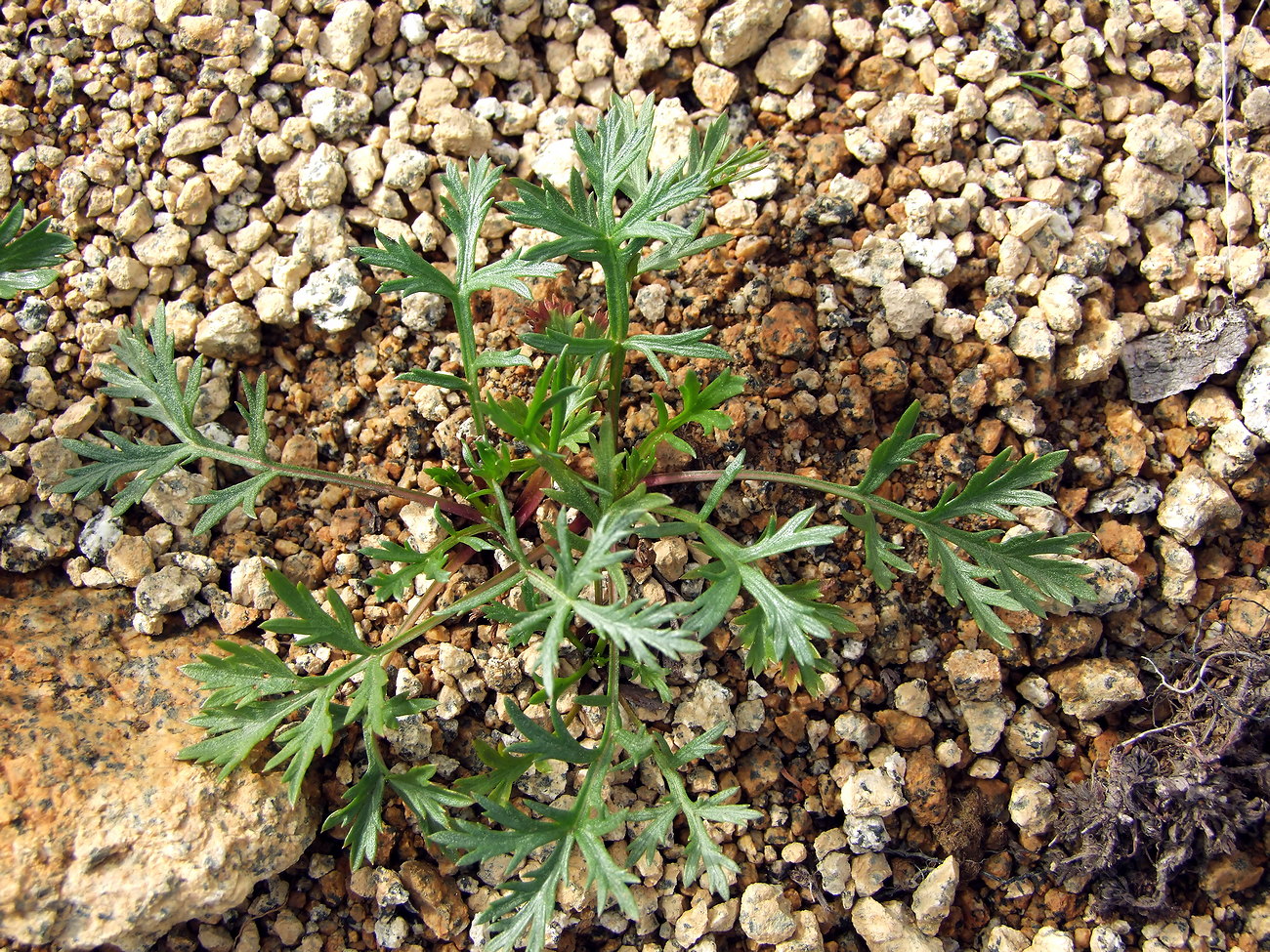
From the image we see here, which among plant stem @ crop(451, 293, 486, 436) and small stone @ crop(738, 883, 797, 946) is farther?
plant stem @ crop(451, 293, 486, 436)

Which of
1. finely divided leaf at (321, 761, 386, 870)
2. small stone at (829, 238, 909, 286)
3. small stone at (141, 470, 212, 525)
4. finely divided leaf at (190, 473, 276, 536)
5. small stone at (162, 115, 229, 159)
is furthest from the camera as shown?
small stone at (162, 115, 229, 159)

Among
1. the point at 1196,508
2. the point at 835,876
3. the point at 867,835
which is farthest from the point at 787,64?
the point at 835,876

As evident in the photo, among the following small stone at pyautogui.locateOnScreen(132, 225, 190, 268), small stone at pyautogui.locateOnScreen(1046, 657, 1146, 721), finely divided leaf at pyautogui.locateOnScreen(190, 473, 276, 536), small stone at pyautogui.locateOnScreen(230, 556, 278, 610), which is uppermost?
small stone at pyautogui.locateOnScreen(132, 225, 190, 268)

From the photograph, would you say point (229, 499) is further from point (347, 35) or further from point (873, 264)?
point (873, 264)

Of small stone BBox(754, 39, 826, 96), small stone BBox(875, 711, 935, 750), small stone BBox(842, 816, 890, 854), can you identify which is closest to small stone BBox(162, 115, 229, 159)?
small stone BBox(754, 39, 826, 96)

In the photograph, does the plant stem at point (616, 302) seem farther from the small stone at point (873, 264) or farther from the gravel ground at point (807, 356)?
the small stone at point (873, 264)

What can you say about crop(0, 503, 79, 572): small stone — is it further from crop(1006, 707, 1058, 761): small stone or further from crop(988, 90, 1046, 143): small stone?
crop(988, 90, 1046, 143): small stone

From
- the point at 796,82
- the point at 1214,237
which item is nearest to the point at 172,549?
the point at 796,82
